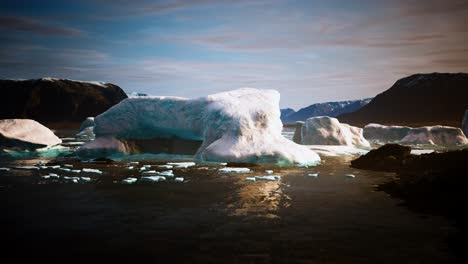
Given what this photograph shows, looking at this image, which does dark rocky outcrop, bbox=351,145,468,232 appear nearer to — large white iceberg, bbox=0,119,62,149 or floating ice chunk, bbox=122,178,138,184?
floating ice chunk, bbox=122,178,138,184

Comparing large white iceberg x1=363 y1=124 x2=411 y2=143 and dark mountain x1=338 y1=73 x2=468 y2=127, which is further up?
dark mountain x1=338 y1=73 x2=468 y2=127

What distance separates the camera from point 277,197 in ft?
36.4

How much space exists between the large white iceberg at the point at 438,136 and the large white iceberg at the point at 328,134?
12.0m

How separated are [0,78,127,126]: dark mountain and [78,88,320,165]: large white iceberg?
443ft

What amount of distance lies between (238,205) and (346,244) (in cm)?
364

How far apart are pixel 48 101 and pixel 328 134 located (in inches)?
5485

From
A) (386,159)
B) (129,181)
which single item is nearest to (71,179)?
(129,181)

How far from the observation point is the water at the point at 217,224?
20.7 ft

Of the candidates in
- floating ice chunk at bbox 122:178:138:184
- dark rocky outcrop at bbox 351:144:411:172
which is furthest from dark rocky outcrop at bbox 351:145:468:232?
floating ice chunk at bbox 122:178:138:184

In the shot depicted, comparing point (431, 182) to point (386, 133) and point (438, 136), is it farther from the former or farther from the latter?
point (386, 133)

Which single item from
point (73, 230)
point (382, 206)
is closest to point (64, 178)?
point (73, 230)

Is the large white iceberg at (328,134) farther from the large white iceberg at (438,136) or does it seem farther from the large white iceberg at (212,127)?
the large white iceberg at (212,127)

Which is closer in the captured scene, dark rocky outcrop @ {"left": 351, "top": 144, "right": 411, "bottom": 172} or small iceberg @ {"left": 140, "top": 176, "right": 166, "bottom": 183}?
small iceberg @ {"left": 140, "top": 176, "right": 166, "bottom": 183}

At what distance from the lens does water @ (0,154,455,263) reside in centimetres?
632
